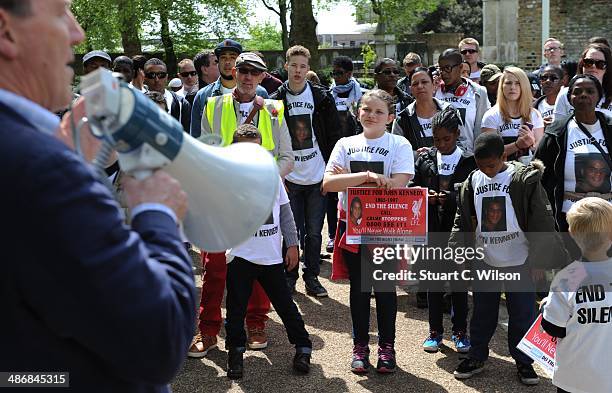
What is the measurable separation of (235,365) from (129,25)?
834 inches

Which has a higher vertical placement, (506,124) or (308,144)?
(506,124)

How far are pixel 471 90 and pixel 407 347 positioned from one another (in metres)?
2.92

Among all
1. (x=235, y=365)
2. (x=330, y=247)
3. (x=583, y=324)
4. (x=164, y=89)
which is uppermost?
(x=164, y=89)

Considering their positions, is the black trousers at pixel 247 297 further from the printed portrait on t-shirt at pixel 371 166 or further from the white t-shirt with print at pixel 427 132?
the white t-shirt with print at pixel 427 132

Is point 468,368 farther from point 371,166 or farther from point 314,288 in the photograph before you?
point 314,288

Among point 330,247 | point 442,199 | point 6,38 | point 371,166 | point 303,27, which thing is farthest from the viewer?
point 303,27

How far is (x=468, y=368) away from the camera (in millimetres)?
5332

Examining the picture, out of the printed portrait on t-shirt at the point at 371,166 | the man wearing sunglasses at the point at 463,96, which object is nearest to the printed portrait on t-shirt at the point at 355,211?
the printed portrait on t-shirt at the point at 371,166

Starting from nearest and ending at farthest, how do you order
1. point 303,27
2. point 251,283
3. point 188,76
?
point 251,283
point 188,76
point 303,27

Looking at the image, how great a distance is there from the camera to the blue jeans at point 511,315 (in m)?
5.28

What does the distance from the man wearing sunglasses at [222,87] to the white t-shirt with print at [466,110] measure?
187cm

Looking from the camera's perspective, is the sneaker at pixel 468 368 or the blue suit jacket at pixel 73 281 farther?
the sneaker at pixel 468 368

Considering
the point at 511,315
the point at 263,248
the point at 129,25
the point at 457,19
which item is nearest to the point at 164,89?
the point at 263,248

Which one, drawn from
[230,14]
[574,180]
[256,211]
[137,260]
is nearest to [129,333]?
[137,260]
